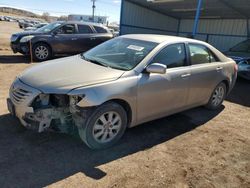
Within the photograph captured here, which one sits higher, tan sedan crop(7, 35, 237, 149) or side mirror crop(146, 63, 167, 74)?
side mirror crop(146, 63, 167, 74)

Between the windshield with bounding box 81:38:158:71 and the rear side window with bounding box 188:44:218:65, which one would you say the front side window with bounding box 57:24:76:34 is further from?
the rear side window with bounding box 188:44:218:65

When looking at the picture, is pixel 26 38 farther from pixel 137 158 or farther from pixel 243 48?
pixel 243 48

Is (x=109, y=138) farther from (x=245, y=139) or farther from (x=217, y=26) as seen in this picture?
(x=217, y=26)

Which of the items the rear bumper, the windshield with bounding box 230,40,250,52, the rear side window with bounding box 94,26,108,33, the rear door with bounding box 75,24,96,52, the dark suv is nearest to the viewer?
the rear bumper

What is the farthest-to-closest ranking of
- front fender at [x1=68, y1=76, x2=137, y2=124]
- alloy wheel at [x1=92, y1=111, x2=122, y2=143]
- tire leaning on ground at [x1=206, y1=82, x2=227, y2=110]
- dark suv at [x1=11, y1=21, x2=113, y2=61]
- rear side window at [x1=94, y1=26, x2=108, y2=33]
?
rear side window at [x1=94, y1=26, x2=108, y2=33]
dark suv at [x1=11, y1=21, x2=113, y2=61]
tire leaning on ground at [x1=206, y1=82, x2=227, y2=110]
alloy wheel at [x1=92, y1=111, x2=122, y2=143]
front fender at [x1=68, y1=76, x2=137, y2=124]

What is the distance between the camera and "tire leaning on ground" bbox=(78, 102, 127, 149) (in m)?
3.29

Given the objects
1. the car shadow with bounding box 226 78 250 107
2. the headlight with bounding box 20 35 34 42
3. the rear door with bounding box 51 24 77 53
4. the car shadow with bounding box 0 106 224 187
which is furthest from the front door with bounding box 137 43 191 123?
the headlight with bounding box 20 35 34 42

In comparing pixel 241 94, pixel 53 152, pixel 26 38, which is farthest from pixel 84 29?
pixel 53 152

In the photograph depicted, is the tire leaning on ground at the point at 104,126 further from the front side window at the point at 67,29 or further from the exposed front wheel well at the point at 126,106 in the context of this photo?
the front side window at the point at 67,29

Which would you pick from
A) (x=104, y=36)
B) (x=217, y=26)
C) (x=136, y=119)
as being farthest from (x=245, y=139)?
(x=217, y=26)

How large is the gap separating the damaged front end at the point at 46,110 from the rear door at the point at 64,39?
23.4 feet

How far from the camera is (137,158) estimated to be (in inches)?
136

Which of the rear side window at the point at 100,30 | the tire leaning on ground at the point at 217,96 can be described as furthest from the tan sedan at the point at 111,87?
the rear side window at the point at 100,30

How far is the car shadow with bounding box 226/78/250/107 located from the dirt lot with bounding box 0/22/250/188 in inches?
84.8
